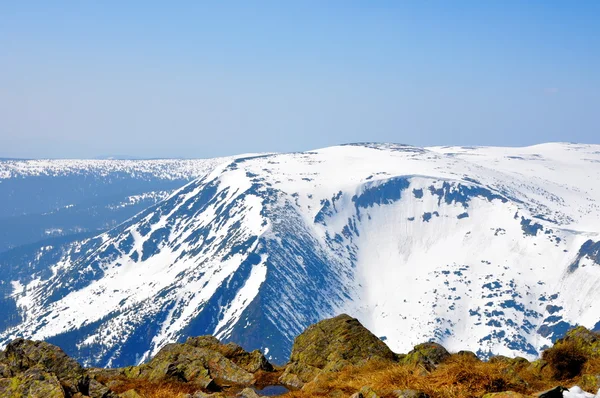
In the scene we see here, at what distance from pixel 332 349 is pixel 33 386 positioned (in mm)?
15363

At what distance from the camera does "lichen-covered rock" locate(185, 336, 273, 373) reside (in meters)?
28.7

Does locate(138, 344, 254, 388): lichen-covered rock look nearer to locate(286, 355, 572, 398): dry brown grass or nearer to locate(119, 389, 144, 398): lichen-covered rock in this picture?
locate(119, 389, 144, 398): lichen-covered rock

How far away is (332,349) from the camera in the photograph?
30094mm

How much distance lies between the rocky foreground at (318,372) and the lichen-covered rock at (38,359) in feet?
0.13

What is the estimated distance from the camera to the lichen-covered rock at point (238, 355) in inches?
1130

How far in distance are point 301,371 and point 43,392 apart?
11954 millimetres

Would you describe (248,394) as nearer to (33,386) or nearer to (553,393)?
(33,386)

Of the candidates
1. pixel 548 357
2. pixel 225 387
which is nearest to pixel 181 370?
pixel 225 387

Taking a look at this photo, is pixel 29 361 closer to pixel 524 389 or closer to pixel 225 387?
pixel 225 387

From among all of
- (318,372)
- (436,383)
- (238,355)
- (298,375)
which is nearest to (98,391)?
(298,375)

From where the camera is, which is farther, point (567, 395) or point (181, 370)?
point (181, 370)

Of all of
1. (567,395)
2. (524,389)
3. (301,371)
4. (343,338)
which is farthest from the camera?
(343,338)

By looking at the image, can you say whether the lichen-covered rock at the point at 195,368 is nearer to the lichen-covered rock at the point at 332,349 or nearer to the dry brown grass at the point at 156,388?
the dry brown grass at the point at 156,388

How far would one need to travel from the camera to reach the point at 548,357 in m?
24.8
